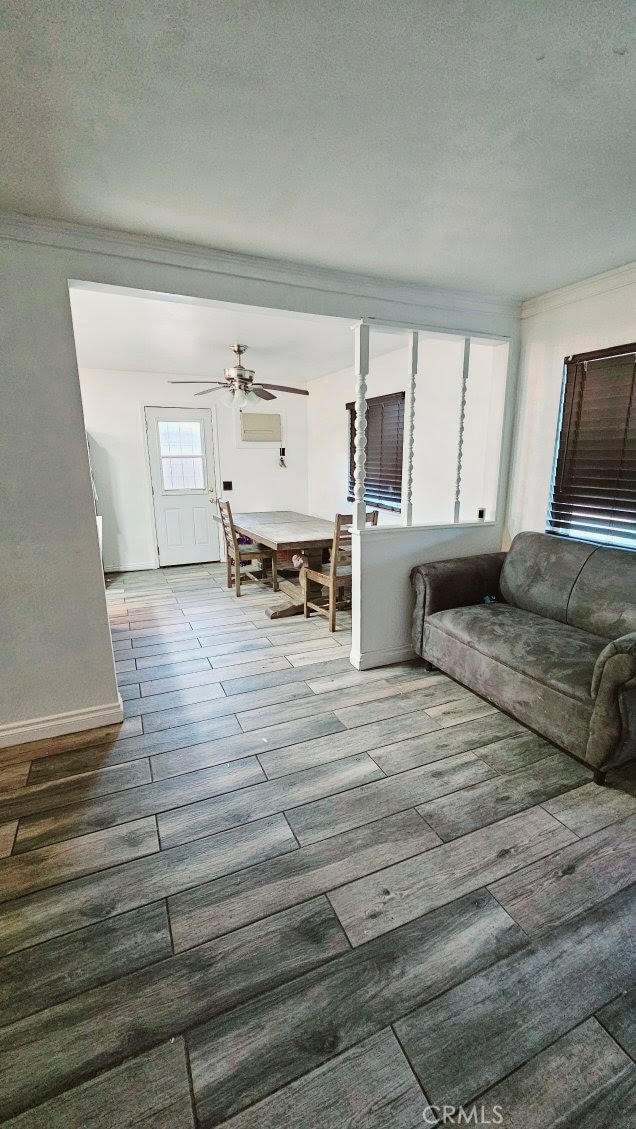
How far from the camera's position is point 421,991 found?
3.86 feet

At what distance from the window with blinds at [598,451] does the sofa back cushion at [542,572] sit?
185 mm

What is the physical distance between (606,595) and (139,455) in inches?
204

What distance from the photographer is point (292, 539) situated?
3955mm

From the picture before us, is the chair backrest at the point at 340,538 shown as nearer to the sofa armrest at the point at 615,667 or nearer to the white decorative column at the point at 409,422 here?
the white decorative column at the point at 409,422

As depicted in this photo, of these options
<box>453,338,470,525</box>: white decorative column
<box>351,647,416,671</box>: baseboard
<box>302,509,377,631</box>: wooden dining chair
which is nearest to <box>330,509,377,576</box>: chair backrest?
<box>302,509,377,631</box>: wooden dining chair

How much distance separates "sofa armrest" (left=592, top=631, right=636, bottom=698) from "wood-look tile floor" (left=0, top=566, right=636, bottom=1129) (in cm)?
48

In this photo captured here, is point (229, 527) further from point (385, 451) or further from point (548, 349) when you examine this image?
point (548, 349)

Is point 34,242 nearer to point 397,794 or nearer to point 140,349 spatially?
point 140,349

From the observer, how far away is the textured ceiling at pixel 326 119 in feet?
3.49

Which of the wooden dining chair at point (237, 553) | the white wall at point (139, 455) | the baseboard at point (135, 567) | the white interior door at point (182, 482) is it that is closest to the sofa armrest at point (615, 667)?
the wooden dining chair at point (237, 553)

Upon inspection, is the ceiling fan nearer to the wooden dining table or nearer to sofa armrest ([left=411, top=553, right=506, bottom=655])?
the wooden dining table

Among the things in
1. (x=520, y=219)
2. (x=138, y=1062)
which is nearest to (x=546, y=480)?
(x=520, y=219)

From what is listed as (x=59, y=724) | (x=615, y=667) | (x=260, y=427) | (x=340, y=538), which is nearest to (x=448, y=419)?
(x=340, y=538)

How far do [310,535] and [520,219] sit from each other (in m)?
2.70
